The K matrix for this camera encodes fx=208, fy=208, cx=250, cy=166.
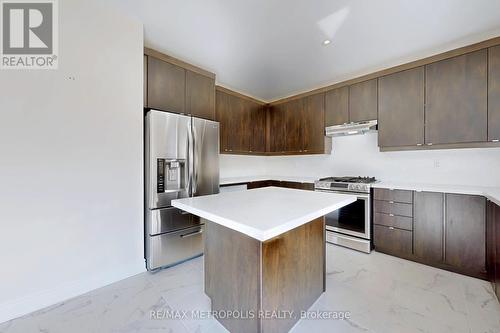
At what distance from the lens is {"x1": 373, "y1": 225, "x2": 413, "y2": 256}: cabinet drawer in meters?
2.62

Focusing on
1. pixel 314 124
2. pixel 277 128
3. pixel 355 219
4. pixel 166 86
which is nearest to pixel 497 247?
pixel 355 219

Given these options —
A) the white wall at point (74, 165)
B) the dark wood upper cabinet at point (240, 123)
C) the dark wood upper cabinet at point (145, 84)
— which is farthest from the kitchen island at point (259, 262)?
the dark wood upper cabinet at point (240, 123)

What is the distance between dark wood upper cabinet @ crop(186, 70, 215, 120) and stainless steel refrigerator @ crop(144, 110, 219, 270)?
380 millimetres

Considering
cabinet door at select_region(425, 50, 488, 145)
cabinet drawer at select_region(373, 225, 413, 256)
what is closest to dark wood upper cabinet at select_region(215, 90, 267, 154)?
cabinet drawer at select_region(373, 225, 413, 256)

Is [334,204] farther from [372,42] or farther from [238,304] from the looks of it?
[372,42]

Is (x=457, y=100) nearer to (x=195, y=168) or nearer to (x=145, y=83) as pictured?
(x=195, y=168)

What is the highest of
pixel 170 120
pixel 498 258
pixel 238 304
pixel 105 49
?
pixel 105 49

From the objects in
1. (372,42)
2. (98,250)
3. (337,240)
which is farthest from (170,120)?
(337,240)

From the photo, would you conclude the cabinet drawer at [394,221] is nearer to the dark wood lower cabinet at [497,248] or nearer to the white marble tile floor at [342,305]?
the white marble tile floor at [342,305]

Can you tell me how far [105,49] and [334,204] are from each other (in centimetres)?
258

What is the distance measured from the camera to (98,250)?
204 cm

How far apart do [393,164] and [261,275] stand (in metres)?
3.00

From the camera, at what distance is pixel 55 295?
5.91 ft

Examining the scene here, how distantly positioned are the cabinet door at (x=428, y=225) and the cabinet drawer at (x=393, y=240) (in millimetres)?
71
